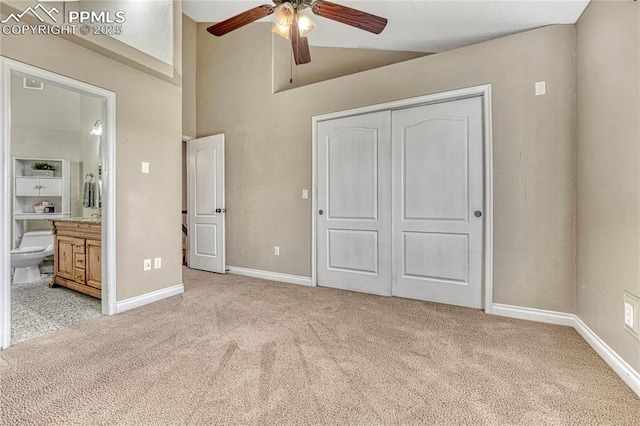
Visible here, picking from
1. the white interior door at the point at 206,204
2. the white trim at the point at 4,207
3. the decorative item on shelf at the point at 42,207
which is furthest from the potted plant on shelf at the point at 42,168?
the white trim at the point at 4,207

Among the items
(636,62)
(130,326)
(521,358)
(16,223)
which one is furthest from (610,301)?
(16,223)

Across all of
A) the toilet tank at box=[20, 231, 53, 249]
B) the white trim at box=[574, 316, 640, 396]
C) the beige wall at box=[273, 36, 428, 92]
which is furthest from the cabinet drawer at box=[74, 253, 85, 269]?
the white trim at box=[574, 316, 640, 396]

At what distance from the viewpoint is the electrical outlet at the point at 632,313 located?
1.58 m

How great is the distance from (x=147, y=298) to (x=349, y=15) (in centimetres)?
302

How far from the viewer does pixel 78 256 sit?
10.4ft

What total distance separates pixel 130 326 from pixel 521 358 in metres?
2.81

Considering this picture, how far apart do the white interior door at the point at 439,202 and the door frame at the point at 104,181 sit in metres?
2.67

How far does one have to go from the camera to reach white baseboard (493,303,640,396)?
5.24 ft

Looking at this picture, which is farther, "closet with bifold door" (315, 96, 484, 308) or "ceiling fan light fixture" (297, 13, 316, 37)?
"closet with bifold door" (315, 96, 484, 308)

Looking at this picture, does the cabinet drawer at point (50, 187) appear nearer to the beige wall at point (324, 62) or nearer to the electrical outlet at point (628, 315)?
the beige wall at point (324, 62)

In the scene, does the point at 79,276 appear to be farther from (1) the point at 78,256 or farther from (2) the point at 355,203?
(2) the point at 355,203

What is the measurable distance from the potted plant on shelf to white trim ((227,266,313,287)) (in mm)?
3245

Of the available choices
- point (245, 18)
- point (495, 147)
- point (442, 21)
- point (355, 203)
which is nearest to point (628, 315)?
point (495, 147)

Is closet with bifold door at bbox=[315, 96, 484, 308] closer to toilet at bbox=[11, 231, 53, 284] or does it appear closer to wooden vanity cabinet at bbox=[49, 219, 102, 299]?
wooden vanity cabinet at bbox=[49, 219, 102, 299]
